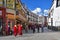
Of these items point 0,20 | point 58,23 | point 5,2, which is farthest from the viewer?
point 58,23

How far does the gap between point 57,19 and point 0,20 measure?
40.5 meters

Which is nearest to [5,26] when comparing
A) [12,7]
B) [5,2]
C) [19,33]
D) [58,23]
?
[19,33]

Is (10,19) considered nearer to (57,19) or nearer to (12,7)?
(12,7)

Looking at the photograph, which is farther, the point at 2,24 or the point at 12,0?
the point at 12,0

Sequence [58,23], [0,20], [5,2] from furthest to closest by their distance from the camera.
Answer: [58,23] → [5,2] → [0,20]

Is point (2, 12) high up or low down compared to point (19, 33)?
up

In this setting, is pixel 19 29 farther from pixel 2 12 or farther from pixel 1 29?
pixel 2 12

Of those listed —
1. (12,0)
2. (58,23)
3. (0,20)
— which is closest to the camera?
(0,20)

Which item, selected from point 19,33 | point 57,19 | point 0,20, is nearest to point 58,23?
point 57,19

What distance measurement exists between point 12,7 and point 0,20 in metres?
15.1

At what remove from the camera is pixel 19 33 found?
39.1 m

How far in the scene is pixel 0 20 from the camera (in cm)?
4681

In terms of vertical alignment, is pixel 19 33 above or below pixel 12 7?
below

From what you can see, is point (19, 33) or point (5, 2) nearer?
point (19, 33)
